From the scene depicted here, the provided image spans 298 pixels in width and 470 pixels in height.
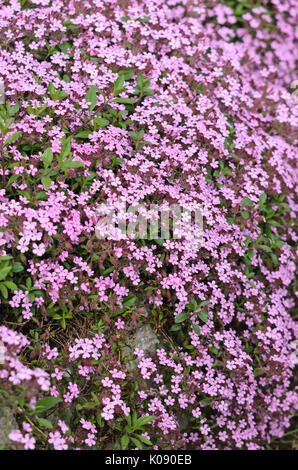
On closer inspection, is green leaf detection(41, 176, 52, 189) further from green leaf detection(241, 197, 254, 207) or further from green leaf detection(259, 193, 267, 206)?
green leaf detection(259, 193, 267, 206)

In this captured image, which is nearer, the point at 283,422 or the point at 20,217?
the point at 20,217

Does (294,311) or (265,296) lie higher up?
(265,296)

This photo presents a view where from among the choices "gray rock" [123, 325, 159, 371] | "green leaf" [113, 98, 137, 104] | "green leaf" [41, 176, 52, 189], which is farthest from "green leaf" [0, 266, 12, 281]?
"green leaf" [113, 98, 137, 104]

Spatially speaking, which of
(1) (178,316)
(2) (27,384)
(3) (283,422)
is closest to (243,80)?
(1) (178,316)

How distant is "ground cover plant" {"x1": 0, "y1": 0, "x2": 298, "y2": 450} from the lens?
3381mm

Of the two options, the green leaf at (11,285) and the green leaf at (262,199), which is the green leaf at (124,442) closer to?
the green leaf at (11,285)

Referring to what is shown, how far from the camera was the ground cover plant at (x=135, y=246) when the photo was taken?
11.1 feet

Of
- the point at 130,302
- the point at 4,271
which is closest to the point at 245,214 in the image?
the point at 130,302

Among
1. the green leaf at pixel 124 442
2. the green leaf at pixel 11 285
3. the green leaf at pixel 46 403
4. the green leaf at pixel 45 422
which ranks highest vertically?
the green leaf at pixel 11 285

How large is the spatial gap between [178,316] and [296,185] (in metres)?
2.09

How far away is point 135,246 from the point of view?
3662mm

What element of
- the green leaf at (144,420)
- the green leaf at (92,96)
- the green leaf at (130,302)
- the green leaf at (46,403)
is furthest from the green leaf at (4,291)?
the green leaf at (92,96)

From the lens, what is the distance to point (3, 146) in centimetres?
352
